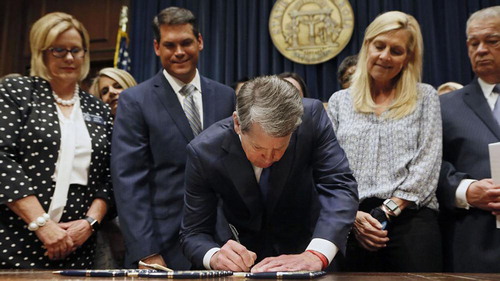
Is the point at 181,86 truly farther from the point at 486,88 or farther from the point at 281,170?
the point at 486,88

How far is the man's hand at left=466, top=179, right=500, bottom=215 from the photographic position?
2.13 metres

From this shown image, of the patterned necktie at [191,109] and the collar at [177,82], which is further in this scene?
the collar at [177,82]

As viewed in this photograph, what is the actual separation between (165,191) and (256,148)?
690mm

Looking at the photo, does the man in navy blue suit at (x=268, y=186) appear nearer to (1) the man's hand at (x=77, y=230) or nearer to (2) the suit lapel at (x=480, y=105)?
(1) the man's hand at (x=77, y=230)

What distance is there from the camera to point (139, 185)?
7.66 ft

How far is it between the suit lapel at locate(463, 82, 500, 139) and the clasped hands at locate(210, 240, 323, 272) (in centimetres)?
110

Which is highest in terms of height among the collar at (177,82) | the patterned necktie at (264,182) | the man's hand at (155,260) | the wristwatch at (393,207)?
the collar at (177,82)

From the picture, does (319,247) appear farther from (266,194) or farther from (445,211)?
(445,211)

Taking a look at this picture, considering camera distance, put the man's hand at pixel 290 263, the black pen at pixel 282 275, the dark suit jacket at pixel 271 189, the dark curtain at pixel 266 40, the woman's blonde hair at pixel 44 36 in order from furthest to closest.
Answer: the dark curtain at pixel 266 40
the woman's blonde hair at pixel 44 36
the dark suit jacket at pixel 271 189
the man's hand at pixel 290 263
the black pen at pixel 282 275

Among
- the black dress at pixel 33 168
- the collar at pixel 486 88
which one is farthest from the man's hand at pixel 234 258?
the collar at pixel 486 88

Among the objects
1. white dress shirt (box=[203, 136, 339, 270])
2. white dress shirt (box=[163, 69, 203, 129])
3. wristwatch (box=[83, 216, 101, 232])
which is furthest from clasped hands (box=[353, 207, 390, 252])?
wristwatch (box=[83, 216, 101, 232])

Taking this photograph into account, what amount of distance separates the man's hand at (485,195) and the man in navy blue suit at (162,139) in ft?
3.68

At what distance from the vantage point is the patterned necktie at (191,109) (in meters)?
2.48

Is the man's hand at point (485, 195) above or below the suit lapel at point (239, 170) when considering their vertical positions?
below
